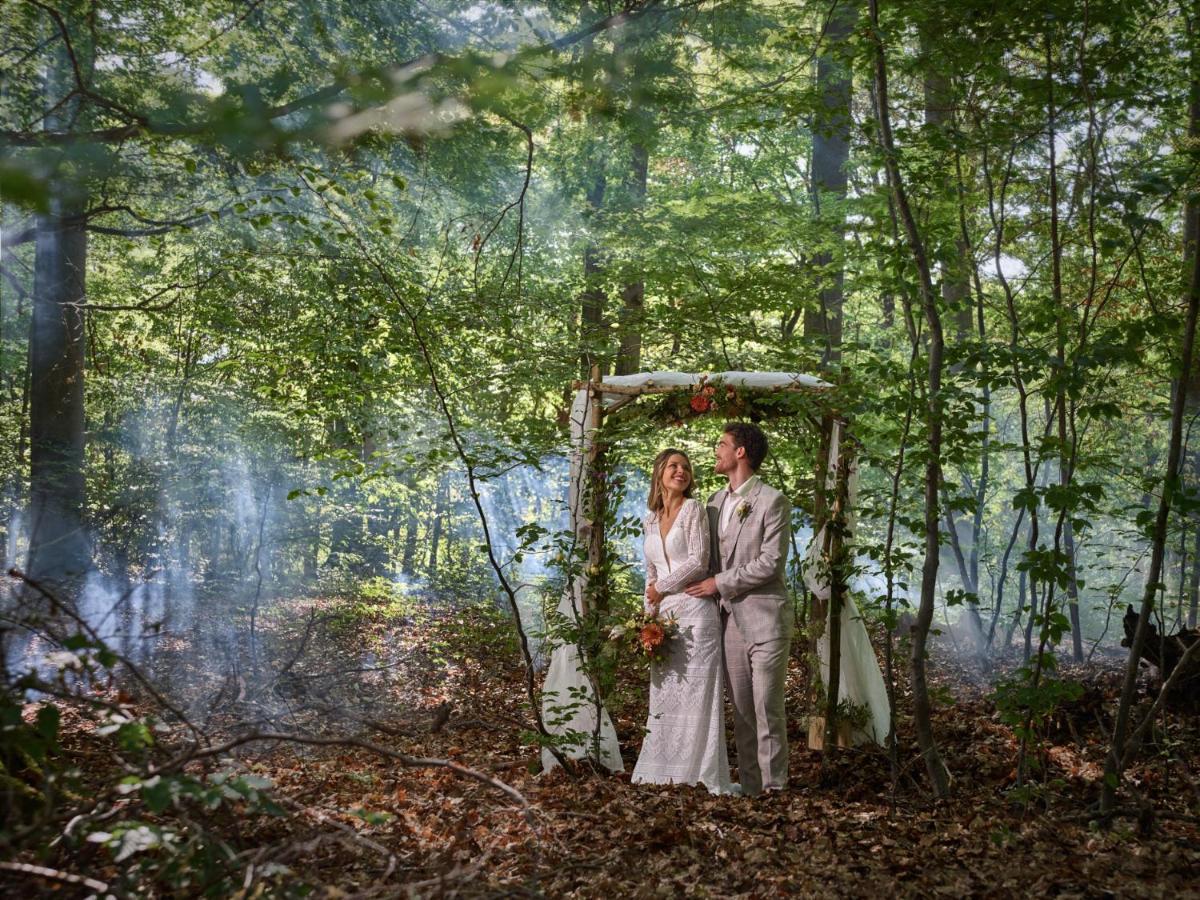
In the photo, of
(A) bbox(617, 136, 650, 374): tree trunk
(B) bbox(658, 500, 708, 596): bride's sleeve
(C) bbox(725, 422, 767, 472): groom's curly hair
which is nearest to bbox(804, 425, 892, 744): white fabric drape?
(C) bbox(725, 422, 767, 472): groom's curly hair

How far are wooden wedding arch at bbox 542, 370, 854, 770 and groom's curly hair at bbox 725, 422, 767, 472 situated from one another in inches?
12.4

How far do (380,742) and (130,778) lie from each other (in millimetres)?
4074

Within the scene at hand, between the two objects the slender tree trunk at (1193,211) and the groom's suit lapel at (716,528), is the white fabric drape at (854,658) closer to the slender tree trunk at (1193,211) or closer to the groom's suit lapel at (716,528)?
the groom's suit lapel at (716,528)

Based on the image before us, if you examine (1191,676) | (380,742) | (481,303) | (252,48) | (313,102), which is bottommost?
(380,742)

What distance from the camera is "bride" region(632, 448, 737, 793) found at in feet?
17.1

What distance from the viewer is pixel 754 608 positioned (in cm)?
516

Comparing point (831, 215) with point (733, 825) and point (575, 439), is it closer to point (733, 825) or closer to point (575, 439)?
point (575, 439)

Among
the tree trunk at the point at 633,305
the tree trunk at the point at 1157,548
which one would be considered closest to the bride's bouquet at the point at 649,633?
the tree trunk at the point at 1157,548

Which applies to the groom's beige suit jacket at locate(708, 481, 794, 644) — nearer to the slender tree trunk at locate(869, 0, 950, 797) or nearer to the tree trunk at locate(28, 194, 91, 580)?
the slender tree trunk at locate(869, 0, 950, 797)

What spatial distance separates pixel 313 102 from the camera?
4.68m

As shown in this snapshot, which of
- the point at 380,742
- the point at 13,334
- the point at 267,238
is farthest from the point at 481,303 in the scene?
the point at 13,334

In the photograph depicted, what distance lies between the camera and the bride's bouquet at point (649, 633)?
5.20 meters

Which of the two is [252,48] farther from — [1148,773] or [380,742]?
[1148,773]

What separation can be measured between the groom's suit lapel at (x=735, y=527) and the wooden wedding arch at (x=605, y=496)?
0.55m
